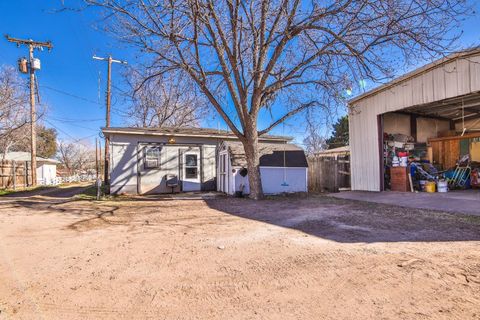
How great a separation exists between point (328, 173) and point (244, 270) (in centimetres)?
1120

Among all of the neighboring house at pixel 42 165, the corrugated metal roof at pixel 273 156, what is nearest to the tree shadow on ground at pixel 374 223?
the corrugated metal roof at pixel 273 156

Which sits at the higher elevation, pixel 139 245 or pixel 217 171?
pixel 217 171

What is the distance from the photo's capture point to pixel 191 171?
13.7 m

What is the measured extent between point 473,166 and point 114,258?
13.4 meters

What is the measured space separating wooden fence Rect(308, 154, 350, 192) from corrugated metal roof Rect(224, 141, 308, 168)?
1295 mm

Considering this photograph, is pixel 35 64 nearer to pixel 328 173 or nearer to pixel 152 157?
pixel 152 157

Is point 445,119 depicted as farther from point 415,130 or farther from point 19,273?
point 19,273

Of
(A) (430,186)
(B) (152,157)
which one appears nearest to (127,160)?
(B) (152,157)

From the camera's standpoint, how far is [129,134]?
493 inches

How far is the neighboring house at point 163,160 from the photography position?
485 inches

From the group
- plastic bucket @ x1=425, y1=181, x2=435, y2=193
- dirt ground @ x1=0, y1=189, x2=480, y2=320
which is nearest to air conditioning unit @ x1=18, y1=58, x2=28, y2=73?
dirt ground @ x1=0, y1=189, x2=480, y2=320

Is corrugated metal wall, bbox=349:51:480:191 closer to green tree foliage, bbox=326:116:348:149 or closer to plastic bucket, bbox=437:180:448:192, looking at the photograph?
plastic bucket, bbox=437:180:448:192

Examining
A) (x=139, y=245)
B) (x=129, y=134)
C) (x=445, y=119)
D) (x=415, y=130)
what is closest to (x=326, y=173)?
(x=415, y=130)

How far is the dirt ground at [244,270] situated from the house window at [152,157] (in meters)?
7.35
